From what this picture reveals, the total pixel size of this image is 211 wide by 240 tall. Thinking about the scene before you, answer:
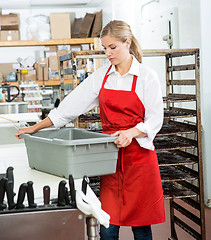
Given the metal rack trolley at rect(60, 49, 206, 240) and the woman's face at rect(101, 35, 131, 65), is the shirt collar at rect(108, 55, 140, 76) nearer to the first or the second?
the woman's face at rect(101, 35, 131, 65)

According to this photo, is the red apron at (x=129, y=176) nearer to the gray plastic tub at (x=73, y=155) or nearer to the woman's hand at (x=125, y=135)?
the woman's hand at (x=125, y=135)

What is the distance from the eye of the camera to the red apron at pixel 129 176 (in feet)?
7.74

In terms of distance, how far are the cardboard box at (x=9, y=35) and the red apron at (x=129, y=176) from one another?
738 centimetres

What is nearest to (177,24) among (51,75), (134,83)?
(134,83)

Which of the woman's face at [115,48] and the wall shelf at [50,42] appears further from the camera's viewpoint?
the wall shelf at [50,42]

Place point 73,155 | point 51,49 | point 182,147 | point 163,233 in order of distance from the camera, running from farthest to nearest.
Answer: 1. point 51,49
2. point 163,233
3. point 182,147
4. point 73,155

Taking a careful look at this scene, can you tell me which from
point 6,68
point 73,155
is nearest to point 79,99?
point 73,155

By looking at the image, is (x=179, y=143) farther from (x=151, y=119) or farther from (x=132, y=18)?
(x=132, y=18)

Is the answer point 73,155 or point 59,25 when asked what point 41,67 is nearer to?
point 59,25

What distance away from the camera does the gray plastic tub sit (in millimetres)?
1786

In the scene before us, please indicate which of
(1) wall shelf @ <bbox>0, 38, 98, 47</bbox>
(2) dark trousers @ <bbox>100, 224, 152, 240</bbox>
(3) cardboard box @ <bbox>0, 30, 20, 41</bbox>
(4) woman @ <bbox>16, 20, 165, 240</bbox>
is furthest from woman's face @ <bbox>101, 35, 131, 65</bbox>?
(3) cardboard box @ <bbox>0, 30, 20, 41</bbox>

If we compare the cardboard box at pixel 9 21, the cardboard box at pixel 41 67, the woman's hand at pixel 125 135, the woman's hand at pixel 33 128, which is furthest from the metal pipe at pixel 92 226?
the cardboard box at pixel 9 21

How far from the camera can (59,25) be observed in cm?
933

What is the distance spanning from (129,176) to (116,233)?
353 millimetres
